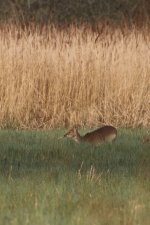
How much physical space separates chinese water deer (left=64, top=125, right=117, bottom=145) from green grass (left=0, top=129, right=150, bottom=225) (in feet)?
0.37

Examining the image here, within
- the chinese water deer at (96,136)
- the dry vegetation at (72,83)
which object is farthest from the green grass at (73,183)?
the dry vegetation at (72,83)

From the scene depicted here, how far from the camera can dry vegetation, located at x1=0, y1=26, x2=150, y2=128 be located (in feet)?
37.1

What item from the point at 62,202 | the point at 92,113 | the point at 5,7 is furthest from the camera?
the point at 5,7

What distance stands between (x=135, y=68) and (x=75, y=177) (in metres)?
6.09

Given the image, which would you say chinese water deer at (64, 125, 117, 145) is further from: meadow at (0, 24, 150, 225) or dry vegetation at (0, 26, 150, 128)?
dry vegetation at (0, 26, 150, 128)

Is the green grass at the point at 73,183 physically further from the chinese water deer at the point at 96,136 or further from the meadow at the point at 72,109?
the chinese water deer at the point at 96,136

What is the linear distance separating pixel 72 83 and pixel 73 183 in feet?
19.8

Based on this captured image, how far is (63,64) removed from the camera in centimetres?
1195

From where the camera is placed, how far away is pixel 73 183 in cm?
583

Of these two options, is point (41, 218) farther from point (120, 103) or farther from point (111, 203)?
point (120, 103)

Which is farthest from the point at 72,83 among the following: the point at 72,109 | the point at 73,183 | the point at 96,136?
the point at 73,183

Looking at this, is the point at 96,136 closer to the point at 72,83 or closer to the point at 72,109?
the point at 72,109

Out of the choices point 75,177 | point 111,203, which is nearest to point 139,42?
point 75,177

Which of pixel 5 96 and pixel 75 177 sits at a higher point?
pixel 75 177
